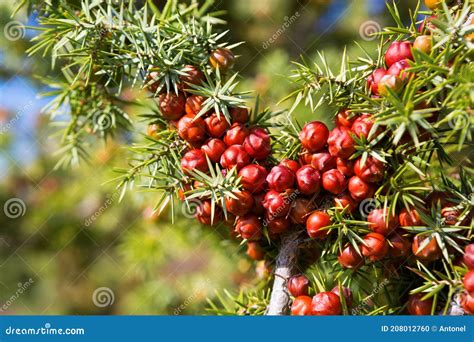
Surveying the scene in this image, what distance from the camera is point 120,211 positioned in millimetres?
1135

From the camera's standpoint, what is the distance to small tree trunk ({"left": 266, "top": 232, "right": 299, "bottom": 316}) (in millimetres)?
548

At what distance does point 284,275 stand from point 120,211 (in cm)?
66

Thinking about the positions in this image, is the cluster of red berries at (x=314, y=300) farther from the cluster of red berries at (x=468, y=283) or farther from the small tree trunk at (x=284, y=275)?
the cluster of red berries at (x=468, y=283)

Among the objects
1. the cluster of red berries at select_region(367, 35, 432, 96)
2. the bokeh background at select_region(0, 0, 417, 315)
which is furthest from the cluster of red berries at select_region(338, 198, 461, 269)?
the bokeh background at select_region(0, 0, 417, 315)

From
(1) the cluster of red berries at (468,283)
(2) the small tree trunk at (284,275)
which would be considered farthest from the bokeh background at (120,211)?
(1) the cluster of red berries at (468,283)

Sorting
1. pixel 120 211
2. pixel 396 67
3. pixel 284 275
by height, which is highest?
pixel 396 67

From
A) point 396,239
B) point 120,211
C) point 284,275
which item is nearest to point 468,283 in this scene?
point 396,239

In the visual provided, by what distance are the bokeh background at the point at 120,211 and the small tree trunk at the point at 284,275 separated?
160 mm

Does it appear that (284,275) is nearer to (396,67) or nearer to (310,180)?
(310,180)

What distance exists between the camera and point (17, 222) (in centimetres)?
125

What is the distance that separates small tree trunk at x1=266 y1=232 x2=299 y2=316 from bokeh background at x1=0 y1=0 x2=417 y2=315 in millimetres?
160

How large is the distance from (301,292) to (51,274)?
1051mm

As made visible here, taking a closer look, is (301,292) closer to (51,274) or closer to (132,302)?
(132,302)

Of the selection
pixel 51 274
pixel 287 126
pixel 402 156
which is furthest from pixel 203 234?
pixel 51 274
